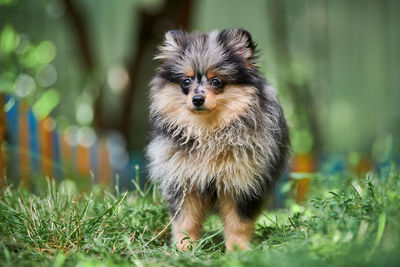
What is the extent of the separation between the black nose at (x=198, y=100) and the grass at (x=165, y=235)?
31.6 inches

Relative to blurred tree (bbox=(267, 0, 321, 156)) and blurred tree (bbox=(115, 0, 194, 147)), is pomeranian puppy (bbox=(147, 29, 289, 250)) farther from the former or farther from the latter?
blurred tree (bbox=(267, 0, 321, 156))

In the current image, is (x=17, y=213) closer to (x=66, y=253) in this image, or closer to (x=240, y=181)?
(x=66, y=253)

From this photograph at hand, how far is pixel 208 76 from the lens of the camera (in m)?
2.97

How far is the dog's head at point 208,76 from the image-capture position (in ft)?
9.69

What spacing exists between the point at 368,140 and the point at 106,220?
6.35m

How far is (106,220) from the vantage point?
276cm

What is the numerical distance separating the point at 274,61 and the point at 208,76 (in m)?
4.87

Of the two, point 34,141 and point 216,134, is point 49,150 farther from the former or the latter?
point 216,134

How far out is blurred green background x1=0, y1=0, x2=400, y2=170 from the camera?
6.78 meters

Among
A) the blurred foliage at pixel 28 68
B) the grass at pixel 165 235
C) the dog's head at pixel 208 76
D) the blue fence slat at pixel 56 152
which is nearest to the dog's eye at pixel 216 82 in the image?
the dog's head at pixel 208 76

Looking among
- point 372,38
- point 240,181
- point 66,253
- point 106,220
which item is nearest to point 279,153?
point 240,181

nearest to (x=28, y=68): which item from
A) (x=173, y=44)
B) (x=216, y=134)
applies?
(x=173, y=44)

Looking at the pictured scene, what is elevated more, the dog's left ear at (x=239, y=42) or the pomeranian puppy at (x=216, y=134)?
the dog's left ear at (x=239, y=42)

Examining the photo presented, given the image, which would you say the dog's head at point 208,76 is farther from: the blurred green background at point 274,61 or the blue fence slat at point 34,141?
the blurred green background at point 274,61
